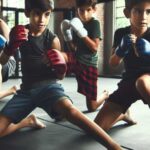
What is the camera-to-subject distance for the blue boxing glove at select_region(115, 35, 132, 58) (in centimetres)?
172

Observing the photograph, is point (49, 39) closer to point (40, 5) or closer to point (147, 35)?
point (40, 5)

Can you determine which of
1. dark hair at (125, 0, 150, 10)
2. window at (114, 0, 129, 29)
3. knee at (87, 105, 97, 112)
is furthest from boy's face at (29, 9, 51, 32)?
window at (114, 0, 129, 29)

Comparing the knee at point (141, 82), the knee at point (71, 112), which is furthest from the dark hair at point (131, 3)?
the knee at point (71, 112)

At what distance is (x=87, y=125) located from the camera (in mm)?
1505

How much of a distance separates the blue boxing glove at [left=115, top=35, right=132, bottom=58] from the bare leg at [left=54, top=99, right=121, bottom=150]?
0.42 m

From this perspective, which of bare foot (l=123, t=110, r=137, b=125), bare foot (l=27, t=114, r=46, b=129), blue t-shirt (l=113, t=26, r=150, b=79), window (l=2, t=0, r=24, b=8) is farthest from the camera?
window (l=2, t=0, r=24, b=8)

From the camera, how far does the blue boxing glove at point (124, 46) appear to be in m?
1.72

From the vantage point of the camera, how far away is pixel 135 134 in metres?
1.96

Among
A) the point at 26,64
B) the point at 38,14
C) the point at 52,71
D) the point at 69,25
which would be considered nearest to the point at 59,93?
the point at 52,71

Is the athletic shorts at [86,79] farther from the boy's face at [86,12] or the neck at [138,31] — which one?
the neck at [138,31]

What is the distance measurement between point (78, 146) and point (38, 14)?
2.36 ft

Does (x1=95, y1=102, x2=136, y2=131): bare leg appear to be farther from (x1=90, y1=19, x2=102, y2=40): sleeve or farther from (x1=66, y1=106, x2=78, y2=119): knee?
(x1=90, y1=19, x2=102, y2=40): sleeve

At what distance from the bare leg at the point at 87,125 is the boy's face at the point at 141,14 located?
582 millimetres

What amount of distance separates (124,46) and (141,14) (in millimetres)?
192
